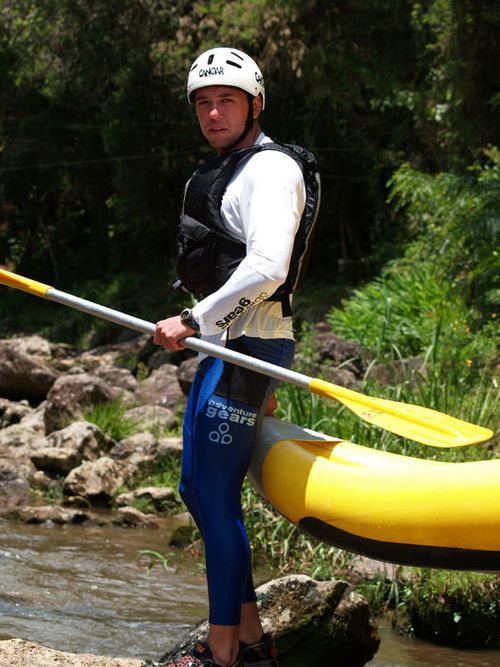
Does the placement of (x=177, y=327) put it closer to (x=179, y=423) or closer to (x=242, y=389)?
(x=242, y=389)

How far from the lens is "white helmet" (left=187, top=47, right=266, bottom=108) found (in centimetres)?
336

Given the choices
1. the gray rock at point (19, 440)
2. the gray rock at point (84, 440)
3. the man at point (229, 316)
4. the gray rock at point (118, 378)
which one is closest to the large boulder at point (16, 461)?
the gray rock at point (19, 440)

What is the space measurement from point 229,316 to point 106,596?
327 centimetres

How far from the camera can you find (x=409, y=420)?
3291mm

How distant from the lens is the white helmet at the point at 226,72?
132 inches

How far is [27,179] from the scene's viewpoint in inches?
922

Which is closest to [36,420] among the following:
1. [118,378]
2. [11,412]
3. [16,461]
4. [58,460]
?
[11,412]

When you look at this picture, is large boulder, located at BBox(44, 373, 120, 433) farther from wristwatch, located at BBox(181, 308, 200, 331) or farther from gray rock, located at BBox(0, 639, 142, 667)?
wristwatch, located at BBox(181, 308, 200, 331)

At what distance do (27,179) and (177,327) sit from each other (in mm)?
20833

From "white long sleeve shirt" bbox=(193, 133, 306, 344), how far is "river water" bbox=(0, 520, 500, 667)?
75.8 inches

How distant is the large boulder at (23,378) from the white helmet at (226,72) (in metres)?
9.33

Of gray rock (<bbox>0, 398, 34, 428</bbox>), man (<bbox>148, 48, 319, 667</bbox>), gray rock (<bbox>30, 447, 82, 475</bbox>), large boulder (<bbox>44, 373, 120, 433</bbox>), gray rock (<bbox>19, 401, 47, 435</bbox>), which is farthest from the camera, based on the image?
gray rock (<bbox>0, 398, 34, 428</bbox>)

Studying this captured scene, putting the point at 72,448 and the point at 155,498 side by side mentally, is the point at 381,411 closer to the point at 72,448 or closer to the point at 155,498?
the point at 155,498

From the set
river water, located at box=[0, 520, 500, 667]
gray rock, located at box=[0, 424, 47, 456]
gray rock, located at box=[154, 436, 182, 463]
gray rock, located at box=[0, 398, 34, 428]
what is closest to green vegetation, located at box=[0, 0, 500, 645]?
gray rock, located at box=[154, 436, 182, 463]
